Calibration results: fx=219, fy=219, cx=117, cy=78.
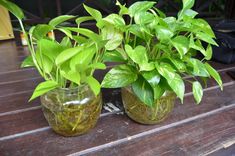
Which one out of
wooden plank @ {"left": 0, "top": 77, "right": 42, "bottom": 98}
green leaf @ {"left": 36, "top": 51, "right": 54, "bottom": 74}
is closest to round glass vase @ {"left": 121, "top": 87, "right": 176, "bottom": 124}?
green leaf @ {"left": 36, "top": 51, "right": 54, "bottom": 74}

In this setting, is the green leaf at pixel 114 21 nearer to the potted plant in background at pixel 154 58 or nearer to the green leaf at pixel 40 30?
the potted plant in background at pixel 154 58

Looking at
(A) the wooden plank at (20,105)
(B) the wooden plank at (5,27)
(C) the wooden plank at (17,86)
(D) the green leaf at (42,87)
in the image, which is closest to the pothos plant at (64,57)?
(D) the green leaf at (42,87)

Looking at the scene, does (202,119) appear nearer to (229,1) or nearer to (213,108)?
(213,108)

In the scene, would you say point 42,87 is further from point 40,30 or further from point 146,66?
point 146,66

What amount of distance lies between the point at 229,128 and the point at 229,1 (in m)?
2.24

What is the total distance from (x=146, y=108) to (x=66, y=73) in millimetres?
265

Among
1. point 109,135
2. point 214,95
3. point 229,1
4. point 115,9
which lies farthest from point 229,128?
point 229,1

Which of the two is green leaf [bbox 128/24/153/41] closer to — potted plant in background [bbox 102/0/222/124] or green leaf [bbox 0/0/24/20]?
potted plant in background [bbox 102/0/222/124]

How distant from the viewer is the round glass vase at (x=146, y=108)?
62 centimetres

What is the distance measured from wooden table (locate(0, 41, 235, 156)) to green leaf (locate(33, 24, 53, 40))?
28 centimetres

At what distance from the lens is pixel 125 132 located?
645 millimetres

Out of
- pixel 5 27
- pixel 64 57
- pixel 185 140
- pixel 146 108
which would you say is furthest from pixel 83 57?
pixel 5 27

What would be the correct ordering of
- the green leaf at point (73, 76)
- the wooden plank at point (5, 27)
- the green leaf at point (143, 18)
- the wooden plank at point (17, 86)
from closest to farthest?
the green leaf at point (73, 76) < the green leaf at point (143, 18) < the wooden plank at point (17, 86) < the wooden plank at point (5, 27)

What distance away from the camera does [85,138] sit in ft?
2.03
